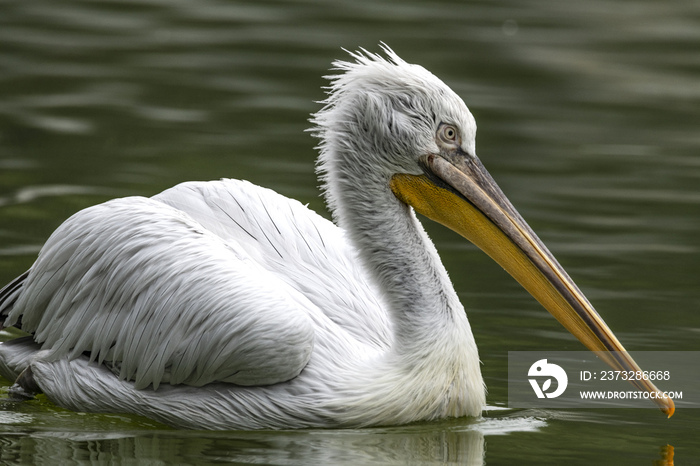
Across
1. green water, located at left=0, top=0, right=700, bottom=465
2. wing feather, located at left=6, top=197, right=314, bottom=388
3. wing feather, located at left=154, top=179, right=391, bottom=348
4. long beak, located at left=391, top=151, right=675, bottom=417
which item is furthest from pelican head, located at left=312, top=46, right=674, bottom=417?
green water, located at left=0, top=0, right=700, bottom=465

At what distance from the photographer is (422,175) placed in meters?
4.97

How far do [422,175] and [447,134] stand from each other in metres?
0.20

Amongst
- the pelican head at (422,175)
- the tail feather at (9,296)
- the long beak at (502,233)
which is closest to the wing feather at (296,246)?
the pelican head at (422,175)

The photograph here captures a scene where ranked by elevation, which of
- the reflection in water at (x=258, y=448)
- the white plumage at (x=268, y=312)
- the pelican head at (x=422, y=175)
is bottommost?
the reflection in water at (x=258, y=448)

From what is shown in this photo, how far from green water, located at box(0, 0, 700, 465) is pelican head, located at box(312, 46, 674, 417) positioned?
25.2 inches

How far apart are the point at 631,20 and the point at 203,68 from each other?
4.52 meters

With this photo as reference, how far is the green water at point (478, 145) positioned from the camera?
4812 millimetres

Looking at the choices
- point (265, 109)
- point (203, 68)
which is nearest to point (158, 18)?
point (203, 68)

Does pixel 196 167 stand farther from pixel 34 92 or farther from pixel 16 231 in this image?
pixel 34 92

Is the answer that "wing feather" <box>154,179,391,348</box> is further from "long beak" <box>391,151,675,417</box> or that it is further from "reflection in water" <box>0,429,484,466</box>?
"reflection in water" <box>0,429,484,466</box>

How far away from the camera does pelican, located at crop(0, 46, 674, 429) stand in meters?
4.76

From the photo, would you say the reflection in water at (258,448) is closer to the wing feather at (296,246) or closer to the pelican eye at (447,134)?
the wing feather at (296,246)

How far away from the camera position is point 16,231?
7.58 metres

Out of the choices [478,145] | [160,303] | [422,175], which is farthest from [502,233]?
[478,145]
